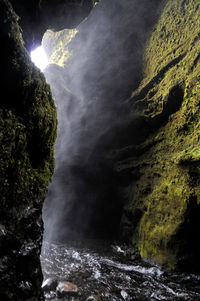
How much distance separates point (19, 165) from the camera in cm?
279

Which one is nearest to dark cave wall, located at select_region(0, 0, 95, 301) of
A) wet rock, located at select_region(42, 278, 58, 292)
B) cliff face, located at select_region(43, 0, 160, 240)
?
wet rock, located at select_region(42, 278, 58, 292)

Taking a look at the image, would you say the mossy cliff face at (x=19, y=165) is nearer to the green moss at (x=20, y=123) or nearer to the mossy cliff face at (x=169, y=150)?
the green moss at (x=20, y=123)

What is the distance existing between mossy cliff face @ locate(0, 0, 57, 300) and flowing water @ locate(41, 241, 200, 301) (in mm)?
2565

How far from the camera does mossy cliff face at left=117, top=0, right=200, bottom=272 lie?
583 cm

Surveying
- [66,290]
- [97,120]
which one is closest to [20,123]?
[66,290]

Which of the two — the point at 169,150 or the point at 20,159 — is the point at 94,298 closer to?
the point at 20,159

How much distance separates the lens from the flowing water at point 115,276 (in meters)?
4.55

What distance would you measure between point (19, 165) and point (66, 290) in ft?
12.4

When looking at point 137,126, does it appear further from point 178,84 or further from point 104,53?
point 104,53

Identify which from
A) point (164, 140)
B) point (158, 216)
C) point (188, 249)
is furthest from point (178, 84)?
point (188, 249)

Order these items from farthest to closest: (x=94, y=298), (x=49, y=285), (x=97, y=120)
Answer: (x=97, y=120) → (x=49, y=285) → (x=94, y=298)

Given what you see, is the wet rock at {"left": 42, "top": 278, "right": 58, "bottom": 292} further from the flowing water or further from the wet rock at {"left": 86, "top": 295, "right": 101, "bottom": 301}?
the wet rock at {"left": 86, "top": 295, "right": 101, "bottom": 301}

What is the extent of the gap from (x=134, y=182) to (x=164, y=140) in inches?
112

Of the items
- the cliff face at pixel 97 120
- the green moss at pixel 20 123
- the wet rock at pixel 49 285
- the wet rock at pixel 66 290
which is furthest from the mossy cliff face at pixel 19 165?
the cliff face at pixel 97 120
